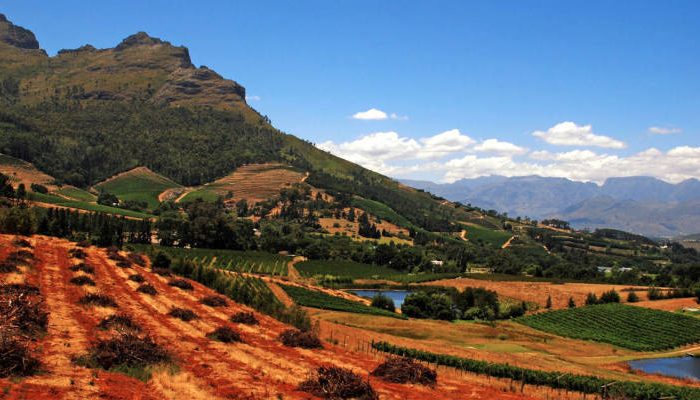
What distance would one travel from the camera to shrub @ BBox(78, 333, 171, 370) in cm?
2936

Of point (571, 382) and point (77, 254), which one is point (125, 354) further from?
point (77, 254)

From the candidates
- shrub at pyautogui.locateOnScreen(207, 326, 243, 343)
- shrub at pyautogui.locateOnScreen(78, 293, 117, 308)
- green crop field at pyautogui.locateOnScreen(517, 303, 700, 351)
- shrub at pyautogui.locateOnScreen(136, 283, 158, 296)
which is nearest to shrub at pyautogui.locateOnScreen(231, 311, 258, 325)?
shrub at pyautogui.locateOnScreen(207, 326, 243, 343)

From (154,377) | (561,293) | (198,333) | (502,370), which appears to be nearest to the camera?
(154,377)

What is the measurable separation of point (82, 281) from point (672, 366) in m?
82.6

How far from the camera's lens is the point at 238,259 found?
16512 centimetres

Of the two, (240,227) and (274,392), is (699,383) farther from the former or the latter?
(240,227)

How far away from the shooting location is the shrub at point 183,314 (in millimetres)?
47688

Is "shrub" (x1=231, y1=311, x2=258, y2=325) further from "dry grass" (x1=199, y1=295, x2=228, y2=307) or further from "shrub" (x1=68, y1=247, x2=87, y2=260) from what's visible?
"shrub" (x1=68, y1=247, x2=87, y2=260)

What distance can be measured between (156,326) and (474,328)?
222 feet

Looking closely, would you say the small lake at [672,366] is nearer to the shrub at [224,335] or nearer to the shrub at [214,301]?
the shrub at [214,301]

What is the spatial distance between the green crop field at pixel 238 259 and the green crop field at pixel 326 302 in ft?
113

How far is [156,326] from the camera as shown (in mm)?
43156

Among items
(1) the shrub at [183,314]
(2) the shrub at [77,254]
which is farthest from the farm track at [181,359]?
(2) the shrub at [77,254]

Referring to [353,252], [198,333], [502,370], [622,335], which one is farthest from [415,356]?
[353,252]
